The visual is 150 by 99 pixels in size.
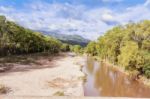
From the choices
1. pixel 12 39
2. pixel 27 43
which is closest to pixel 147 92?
pixel 12 39

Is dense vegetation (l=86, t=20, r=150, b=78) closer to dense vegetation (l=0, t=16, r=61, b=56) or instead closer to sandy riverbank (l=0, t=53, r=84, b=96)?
sandy riverbank (l=0, t=53, r=84, b=96)

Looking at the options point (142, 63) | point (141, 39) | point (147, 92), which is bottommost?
point (147, 92)

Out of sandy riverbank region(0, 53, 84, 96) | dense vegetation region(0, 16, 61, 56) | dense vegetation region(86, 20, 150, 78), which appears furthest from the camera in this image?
dense vegetation region(0, 16, 61, 56)

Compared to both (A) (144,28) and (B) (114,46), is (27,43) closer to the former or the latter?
(B) (114,46)

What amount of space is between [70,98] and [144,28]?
51.7 metres

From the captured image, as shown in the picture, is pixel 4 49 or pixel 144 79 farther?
pixel 4 49

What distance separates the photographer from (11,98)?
4.84 meters

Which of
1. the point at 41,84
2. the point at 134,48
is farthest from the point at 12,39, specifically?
the point at 41,84

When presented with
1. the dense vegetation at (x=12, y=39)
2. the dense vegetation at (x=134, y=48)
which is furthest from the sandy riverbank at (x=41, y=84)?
the dense vegetation at (x=12, y=39)

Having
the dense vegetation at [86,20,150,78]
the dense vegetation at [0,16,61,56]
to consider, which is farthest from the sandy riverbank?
the dense vegetation at [0,16,61,56]

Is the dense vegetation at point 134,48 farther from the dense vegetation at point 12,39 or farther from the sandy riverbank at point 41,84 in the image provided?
the dense vegetation at point 12,39

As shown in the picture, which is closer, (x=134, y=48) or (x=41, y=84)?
(x=41, y=84)

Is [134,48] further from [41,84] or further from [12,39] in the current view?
[12,39]

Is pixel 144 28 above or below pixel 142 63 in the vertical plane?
above
